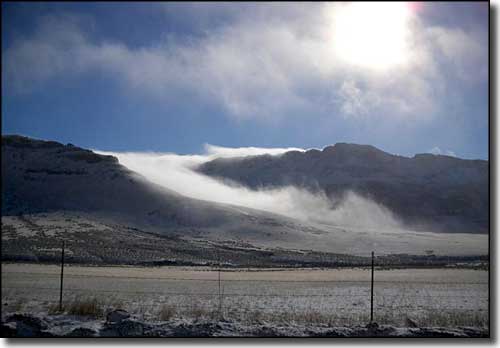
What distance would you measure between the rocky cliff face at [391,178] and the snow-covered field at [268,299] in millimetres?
66458

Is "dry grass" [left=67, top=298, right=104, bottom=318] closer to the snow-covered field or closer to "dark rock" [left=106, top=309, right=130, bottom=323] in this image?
the snow-covered field

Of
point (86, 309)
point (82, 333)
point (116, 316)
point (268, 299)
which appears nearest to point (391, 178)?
point (268, 299)

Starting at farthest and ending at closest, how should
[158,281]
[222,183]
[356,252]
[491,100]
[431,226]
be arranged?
[222,183] → [431,226] → [356,252] → [158,281] → [491,100]

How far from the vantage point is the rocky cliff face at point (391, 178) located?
82625mm

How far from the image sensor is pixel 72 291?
13734mm

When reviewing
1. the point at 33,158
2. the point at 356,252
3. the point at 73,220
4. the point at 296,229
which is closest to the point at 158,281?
the point at 356,252

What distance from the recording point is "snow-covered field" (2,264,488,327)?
9.83 meters

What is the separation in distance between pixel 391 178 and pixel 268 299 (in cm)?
8867

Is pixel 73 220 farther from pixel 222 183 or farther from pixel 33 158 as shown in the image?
pixel 222 183

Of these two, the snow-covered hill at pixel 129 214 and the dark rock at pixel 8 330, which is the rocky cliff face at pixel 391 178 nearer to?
the snow-covered hill at pixel 129 214

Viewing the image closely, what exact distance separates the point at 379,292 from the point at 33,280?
10.6 m

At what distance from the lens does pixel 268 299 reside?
44.0 ft

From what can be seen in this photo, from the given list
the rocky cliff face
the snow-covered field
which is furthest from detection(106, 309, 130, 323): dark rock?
the rocky cliff face

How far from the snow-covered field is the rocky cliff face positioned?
66.5 meters
